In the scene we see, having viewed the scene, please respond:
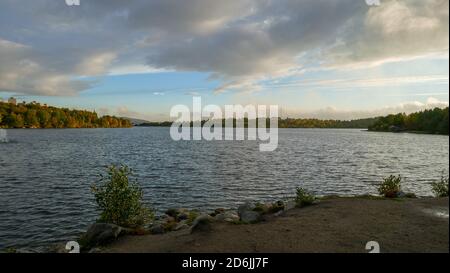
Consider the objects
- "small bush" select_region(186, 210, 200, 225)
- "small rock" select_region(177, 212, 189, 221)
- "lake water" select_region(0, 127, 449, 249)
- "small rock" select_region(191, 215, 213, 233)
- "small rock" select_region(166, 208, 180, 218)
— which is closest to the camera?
"small rock" select_region(191, 215, 213, 233)

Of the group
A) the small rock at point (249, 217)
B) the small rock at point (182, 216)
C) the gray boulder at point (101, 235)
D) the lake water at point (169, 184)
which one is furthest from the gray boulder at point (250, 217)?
the lake water at point (169, 184)

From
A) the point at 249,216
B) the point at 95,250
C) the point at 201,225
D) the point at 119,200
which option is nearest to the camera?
the point at 95,250

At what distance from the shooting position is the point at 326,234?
16141 mm

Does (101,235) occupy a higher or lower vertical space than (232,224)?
lower

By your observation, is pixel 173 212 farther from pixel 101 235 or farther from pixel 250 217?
pixel 101 235

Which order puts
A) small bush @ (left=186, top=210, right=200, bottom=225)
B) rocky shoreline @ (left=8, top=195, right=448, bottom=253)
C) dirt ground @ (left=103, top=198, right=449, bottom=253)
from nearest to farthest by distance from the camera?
1. dirt ground @ (left=103, top=198, right=449, bottom=253)
2. rocky shoreline @ (left=8, top=195, right=448, bottom=253)
3. small bush @ (left=186, top=210, right=200, bottom=225)

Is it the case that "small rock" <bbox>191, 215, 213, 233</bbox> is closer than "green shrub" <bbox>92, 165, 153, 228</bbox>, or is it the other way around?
"small rock" <bbox>191, 215, 213, 233</bbox>

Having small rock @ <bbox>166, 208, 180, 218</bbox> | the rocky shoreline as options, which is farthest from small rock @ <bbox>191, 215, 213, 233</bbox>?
small rock @ <bbox>166, 208, 180, 218</bbox>

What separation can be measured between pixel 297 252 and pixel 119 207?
428 inches

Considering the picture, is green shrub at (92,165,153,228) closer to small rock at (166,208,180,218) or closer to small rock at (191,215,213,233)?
small rock at (191,215,213,233)

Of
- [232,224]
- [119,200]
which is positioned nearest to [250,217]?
[232,224]

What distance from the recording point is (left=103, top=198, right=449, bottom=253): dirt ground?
47.5ft
